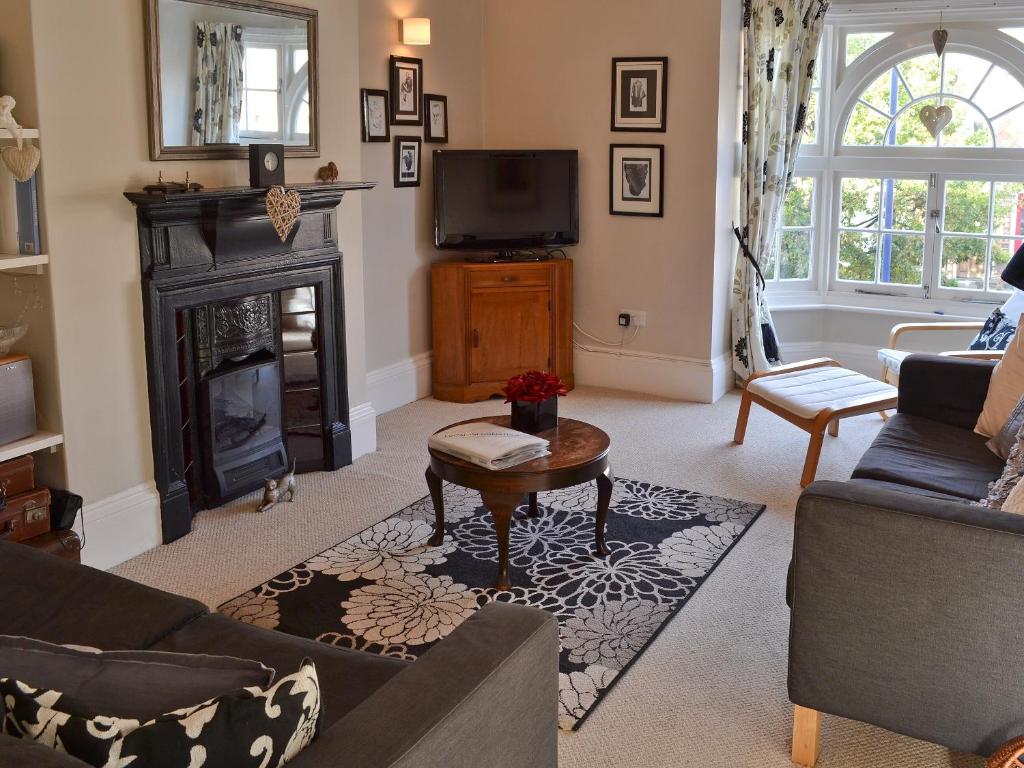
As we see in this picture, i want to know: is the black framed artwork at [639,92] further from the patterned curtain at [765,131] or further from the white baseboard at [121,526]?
the white baseboard at [121,526]

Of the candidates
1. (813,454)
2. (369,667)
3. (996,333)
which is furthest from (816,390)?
(369,667)

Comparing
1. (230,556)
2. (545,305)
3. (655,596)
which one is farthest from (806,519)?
(545,305)

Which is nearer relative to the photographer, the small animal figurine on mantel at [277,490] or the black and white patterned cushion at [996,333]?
the small animal figurine on mantel at [277,490]

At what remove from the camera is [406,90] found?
553 centimetres

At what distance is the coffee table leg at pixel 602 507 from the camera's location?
3.72 m

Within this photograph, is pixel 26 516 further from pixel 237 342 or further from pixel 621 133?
pixel 621 133

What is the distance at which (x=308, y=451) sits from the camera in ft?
15.4

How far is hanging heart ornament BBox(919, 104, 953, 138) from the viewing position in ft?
19.2

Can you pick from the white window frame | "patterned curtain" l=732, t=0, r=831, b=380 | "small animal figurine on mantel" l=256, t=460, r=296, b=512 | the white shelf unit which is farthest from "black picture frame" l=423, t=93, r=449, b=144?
the white shelf unit

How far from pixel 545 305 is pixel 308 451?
5.91 feet

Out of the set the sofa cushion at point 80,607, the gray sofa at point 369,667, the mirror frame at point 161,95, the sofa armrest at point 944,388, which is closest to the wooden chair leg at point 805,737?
the gray sofa at point 369,667

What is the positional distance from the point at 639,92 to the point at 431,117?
Result: 1131 millimetres

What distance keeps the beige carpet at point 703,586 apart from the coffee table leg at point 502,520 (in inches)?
23.1

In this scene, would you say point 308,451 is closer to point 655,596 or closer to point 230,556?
point 230,556
